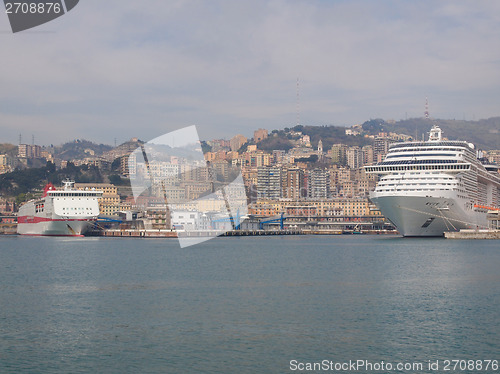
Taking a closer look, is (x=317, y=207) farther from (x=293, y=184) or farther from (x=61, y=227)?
(x=61, y=227)

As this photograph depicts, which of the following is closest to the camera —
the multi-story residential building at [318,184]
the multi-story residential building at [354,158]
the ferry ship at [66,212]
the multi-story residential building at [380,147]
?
the ferry ship at [66,212]

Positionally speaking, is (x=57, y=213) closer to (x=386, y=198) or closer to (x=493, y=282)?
(x=386, y=198)

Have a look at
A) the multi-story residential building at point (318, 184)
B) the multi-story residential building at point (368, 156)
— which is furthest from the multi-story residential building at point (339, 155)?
the multi-story residential building at point (318, 184)

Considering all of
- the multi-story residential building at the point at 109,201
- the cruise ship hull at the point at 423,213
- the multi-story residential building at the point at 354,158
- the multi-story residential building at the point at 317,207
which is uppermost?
the multi-story residential building at the point at 354,158

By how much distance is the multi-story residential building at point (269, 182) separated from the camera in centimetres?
14550

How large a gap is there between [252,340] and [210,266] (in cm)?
1818

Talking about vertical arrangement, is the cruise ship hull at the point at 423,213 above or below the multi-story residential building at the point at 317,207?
above

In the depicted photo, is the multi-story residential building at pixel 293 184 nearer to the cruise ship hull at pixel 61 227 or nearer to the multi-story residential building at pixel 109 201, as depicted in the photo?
the multi-story residential building at pixel 109 201

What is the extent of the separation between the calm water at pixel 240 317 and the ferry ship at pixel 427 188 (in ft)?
57.6

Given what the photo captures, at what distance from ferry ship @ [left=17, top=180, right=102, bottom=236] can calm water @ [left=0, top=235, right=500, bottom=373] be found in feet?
138

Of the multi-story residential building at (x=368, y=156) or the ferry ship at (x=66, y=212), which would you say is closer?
the ferry ship at (x=66, y=212)

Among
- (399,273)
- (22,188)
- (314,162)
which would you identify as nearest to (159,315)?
(399,273)

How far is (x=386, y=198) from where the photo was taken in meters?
49.2

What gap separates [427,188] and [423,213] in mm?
1995
